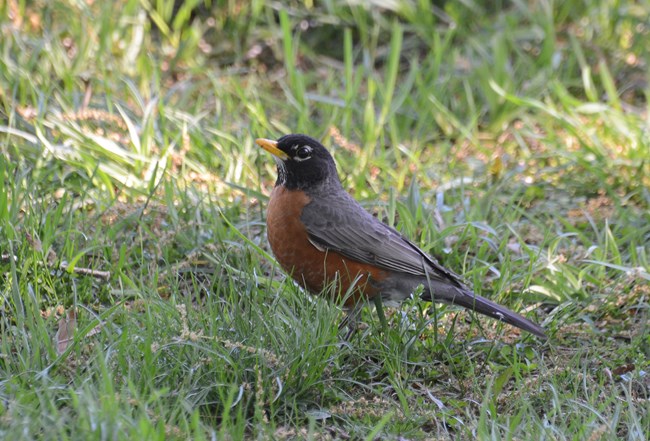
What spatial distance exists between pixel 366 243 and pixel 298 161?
23.7 inches

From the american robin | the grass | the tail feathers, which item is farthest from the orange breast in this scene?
the tail feathers

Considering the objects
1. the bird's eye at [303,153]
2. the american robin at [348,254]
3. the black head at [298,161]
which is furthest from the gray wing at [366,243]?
the bird's eye at [303,153]

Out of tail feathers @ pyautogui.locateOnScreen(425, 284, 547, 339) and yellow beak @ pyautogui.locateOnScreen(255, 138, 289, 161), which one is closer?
tail feathers @ pyautogui.locateOnScreen(425, 284, 547, 339)

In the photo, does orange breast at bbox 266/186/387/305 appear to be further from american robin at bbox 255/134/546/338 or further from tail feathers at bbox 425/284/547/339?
tail feathers at bbox 425/284/547/339

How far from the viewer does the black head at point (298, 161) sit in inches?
194

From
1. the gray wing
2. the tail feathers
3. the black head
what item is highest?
the black head

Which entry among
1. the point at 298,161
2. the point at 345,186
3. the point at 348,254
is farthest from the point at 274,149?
the point at 345,186

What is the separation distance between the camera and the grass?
12.0 feet

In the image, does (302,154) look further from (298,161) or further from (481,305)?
(481,305)

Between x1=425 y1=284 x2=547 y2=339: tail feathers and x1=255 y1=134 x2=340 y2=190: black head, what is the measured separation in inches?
35.3

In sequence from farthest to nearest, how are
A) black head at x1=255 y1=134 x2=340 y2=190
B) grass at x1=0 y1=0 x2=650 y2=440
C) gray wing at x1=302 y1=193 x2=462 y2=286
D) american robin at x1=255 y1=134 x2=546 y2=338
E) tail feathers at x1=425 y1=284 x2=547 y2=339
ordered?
black head at x1=255 y1=134 x2=340 y2=190
gray wing at x1=302 y1=193 x2=462 y2=286
american robin at x1=255 y1=134 x2=546 y2=338
tail feathers at x1=425 y1=284 x2=547 y2=339
grass at x1=0 y1=0 x2=650 y2=440

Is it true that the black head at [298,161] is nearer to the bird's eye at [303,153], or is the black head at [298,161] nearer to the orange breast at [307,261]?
the bird's eye at [303,153]

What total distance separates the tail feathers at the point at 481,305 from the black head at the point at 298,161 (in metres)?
0.90

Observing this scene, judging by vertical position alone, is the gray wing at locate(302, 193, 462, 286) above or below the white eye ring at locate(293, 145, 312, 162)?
below
